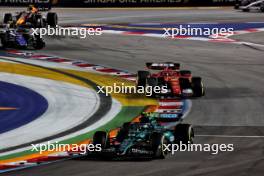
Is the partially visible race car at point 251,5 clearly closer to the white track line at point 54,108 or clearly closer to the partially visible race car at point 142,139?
the white track line at point 54,108

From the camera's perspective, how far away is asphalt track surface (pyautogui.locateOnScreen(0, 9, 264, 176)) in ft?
51.7

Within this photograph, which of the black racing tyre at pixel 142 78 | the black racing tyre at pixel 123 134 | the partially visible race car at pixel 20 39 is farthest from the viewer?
the partially visible race car at pixel 20 39

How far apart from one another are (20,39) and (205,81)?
9961mm

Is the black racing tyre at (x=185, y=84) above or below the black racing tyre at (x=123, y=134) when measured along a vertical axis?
below

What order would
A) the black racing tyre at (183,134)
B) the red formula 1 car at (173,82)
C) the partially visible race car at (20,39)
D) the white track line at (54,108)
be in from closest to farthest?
the black racing tyre at (183,134) < the white track line at (54,108) < the red formula 1 car at (173,82) < the partially visible race car at (20,39)

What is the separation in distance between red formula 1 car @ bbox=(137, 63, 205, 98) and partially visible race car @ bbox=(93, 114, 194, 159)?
610cm

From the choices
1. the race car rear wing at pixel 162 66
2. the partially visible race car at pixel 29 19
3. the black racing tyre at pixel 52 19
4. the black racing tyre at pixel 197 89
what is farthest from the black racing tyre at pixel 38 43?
the black racing tyre at pixel 197 89

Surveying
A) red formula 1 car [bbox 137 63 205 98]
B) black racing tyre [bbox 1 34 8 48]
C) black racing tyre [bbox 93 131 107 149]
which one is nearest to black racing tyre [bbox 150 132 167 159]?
black racing tyre [bbox 93 131 107 149]

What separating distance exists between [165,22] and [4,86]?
65.4ft

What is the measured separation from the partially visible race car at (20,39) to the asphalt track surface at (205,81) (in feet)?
2.09

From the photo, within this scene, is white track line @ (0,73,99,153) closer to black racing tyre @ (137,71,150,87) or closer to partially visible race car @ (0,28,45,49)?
black racing tyre @ (137,71,150,87)

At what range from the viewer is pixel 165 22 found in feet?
146

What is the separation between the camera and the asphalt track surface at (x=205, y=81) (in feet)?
51.7

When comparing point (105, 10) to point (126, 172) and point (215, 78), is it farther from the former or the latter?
point (126, 172)
